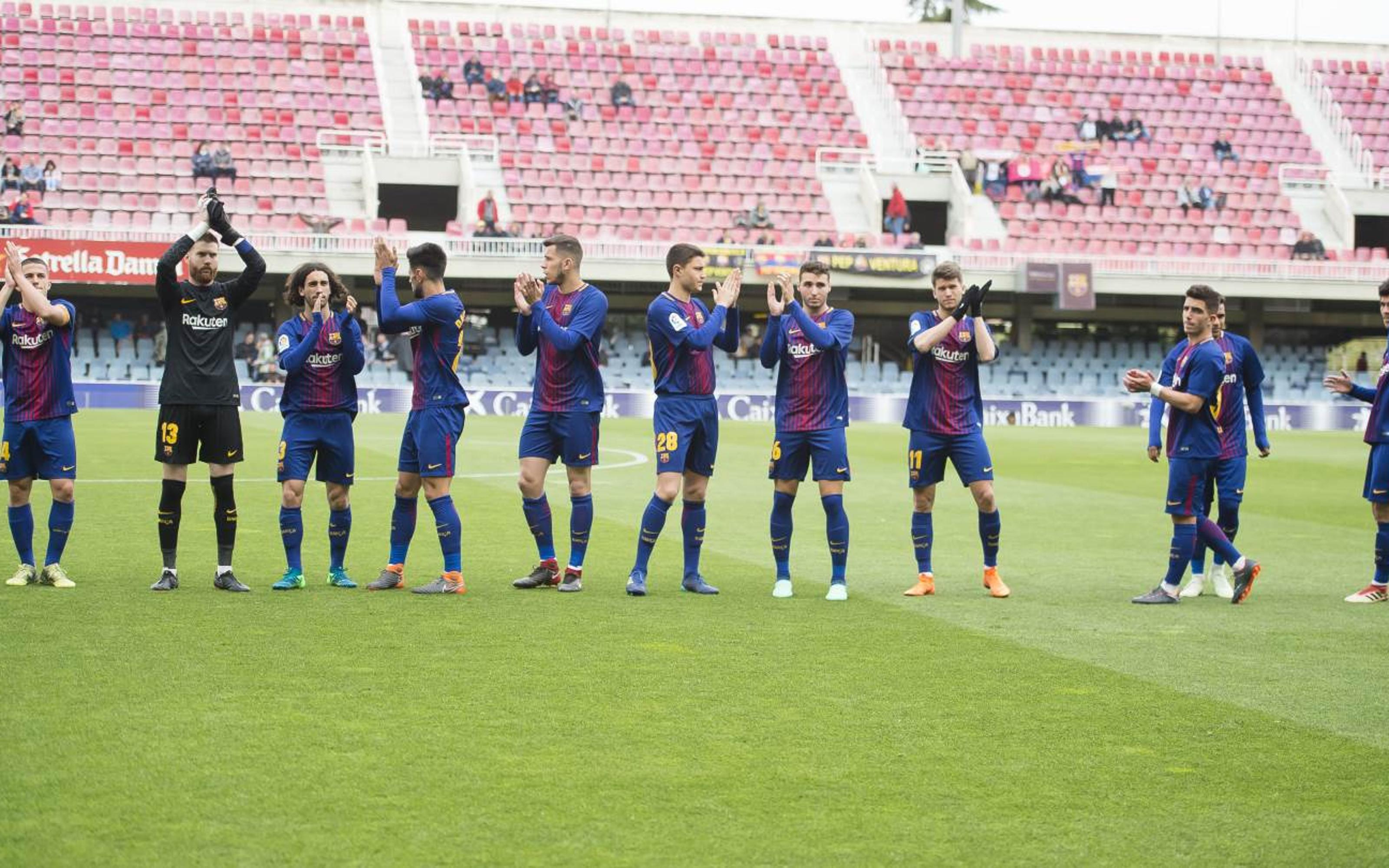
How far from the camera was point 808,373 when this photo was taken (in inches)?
374

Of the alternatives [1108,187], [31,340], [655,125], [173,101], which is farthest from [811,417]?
[173,101]

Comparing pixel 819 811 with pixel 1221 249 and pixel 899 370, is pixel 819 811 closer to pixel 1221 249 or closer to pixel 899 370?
pixel 899 370

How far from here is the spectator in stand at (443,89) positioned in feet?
142

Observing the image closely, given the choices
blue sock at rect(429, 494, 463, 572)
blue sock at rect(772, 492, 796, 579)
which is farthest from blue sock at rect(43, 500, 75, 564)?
blue sock at rect(772, 492, 796, 579)

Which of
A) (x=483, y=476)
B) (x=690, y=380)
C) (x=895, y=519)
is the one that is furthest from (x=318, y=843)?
(x=483, y=476)

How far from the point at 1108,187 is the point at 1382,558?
35.3 meters

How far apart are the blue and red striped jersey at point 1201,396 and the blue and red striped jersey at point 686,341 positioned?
2801 mm

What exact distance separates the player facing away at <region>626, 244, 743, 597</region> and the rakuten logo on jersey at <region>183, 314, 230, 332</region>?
8.14ft

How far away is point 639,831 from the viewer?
452cm

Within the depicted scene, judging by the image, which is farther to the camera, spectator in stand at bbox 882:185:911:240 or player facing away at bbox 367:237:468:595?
spectator in stand at bbox 882:185:911:240

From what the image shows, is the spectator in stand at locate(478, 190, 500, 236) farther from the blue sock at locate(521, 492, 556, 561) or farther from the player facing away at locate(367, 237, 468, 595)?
the player facing away at locate(367, 237, 468, 595)

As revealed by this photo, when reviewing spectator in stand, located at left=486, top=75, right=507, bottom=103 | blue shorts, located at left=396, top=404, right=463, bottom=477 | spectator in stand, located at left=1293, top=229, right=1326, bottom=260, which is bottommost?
blue shorts, located at left=396, top=404, right=463, bottom=477

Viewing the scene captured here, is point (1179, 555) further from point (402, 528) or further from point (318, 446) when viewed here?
point (318, 446)

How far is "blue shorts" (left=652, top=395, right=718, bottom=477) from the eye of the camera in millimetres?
9312
